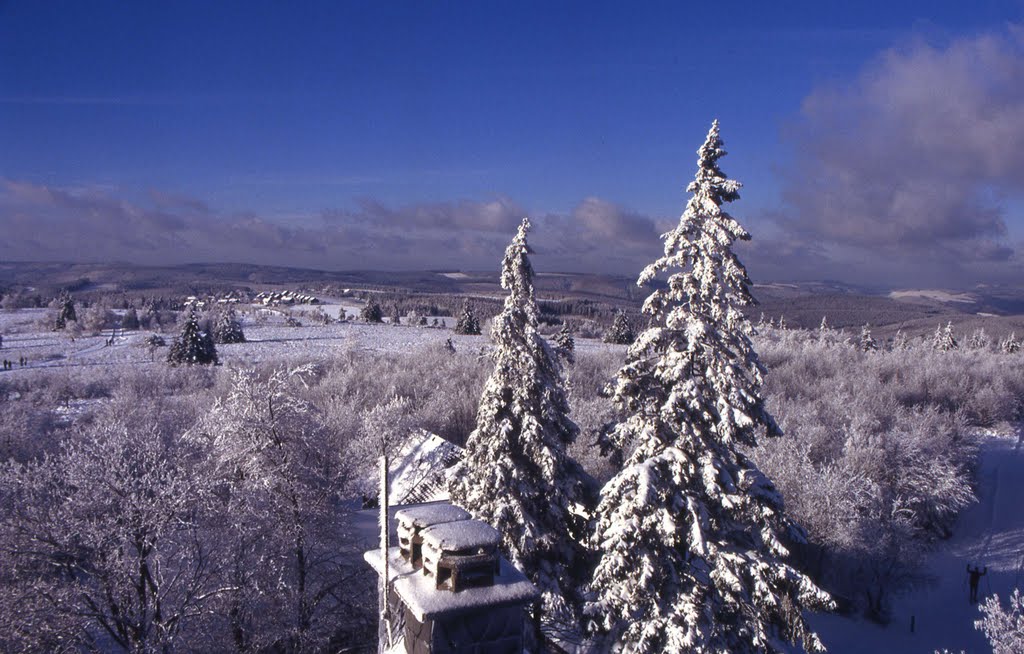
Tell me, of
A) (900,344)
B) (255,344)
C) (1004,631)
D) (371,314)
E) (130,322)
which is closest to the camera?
(1004,631)

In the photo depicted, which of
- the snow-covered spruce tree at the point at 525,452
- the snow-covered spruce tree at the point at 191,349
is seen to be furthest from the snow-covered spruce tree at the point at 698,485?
the snow-covered spruce tree at the point at 191,349

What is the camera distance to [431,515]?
410cm

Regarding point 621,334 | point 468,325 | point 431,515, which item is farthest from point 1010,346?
point 431,515

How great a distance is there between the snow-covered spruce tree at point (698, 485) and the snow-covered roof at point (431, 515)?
7347mm

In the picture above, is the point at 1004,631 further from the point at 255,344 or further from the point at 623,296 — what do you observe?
the point at 623,296

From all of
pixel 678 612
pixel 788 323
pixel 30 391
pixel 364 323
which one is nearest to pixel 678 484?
pixel 678 612

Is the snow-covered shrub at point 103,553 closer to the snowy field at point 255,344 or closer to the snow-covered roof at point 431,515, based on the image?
the snow-covered roof at point 431,515

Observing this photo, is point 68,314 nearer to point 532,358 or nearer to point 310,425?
point 310,425

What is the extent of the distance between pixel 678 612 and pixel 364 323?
8765 centimetres

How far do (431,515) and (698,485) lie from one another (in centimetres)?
875

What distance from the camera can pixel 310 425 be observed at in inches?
720

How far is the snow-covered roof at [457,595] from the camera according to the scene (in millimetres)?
3432

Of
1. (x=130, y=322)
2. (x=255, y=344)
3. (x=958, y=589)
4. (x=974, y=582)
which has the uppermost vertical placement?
(x=255, y=344)

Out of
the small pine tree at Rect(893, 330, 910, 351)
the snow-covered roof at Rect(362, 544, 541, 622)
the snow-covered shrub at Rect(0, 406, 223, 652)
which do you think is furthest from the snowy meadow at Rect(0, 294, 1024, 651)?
the snow-covered roof at Rect(362, 544, 541, 622)
